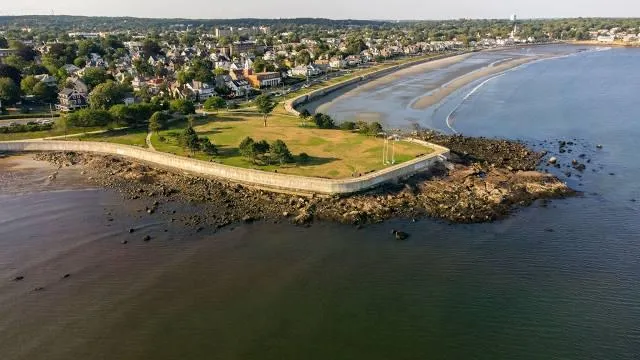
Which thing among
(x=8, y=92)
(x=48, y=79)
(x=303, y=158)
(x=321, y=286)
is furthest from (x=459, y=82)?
(x=321, y=286)

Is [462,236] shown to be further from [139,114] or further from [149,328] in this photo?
[139,114]

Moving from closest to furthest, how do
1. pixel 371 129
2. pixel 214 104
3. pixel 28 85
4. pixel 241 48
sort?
pixel 371 129, pixel 214 104, pixel 28 85, pixel 241 48

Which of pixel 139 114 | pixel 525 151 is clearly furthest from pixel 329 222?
pixel 139 114

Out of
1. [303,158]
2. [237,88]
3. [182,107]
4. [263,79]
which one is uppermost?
[263,79]

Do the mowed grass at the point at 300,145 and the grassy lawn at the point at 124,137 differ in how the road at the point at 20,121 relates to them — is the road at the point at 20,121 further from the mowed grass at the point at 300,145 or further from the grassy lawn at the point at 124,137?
the mowed grass at the point at 300,145

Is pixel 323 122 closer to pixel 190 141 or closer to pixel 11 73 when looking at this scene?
pixel 190 141

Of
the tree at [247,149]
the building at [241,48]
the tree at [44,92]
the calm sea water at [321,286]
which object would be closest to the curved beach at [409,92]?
the tree at [247,149]

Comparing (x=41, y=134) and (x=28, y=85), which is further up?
(x=28, y=85)
